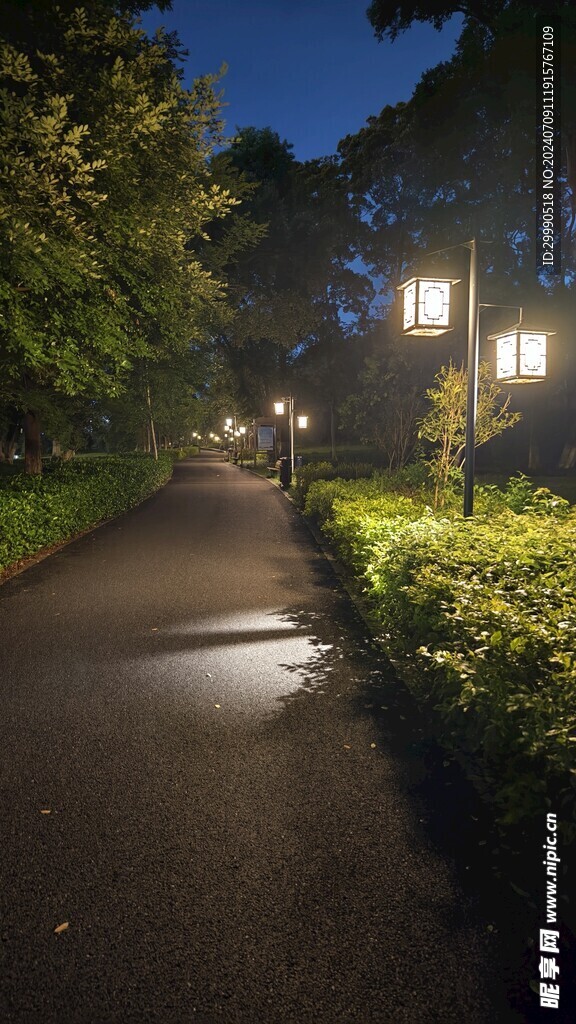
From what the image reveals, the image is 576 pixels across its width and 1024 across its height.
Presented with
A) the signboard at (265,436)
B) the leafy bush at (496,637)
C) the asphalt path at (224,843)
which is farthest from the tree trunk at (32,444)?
the signboard at (265,436)

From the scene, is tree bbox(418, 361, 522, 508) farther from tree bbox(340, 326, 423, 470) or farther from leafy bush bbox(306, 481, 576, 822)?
tree bbox(340, 326, 423, 470)

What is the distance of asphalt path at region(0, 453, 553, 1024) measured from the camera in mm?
2188

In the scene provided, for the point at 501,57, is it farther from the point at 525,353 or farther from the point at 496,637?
the point at 496,637

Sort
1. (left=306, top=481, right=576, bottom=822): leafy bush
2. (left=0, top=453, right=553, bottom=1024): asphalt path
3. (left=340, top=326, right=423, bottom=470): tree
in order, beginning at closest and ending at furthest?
(left=0, top=453, right=553, bottom=1024): asphalt path → (left=306, top=481, right=576, bottom=822): leafy bush → (left=340, top=326, right=423, bottom=470): tree

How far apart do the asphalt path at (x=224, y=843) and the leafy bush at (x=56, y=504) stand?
356cm

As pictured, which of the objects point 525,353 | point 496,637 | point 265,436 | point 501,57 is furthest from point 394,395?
point 496,637

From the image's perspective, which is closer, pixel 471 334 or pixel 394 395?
pixel 471 334

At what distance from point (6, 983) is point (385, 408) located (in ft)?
102

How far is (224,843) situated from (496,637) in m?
1.82

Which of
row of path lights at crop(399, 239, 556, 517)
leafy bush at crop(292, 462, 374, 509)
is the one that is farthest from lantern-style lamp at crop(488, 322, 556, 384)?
leafy bush at crop(292, 462, 374, 509)

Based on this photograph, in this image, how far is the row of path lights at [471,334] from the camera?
835cm

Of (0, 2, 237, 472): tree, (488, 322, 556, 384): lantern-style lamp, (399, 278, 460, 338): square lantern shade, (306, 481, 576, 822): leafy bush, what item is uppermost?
(0, 2, 237, 472): tree

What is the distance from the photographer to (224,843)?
9.84 feet

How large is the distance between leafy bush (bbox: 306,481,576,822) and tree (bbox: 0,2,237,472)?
502 centimetres
